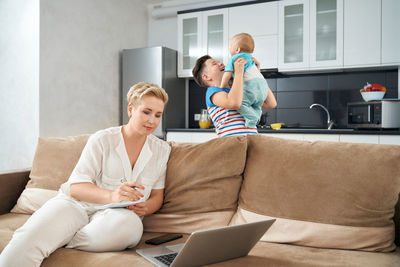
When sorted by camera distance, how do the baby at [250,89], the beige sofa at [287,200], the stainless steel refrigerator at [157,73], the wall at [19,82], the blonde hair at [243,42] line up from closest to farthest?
the beige sofa at [287,200]
the baby at [250,89]
the blonde hair at [243,42]
the wall at [19,82]
the stainless steel refrigerator at [157,73]

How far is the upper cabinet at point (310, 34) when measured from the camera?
3934 mm

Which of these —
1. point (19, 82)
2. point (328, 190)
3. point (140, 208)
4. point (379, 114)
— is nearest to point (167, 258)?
point (140, 208)

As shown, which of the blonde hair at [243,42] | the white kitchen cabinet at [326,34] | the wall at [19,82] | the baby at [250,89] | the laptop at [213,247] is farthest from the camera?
the white kitchen cabinet at [326,34]

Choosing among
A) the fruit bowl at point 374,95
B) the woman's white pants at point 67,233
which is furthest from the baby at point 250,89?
the fruit bowl at point 374,95

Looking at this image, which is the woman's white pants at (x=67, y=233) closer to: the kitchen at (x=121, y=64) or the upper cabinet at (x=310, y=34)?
the kitchen at (x=121, y=64)

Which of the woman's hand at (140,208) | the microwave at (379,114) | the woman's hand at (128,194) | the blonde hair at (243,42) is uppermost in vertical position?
the blonde hair at (243,42)

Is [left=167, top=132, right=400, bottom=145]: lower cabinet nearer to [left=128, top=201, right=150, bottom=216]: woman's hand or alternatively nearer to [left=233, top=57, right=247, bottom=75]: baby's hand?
[left=233, top=57, right=247, bottom=75]: baby's hand

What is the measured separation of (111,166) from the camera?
5.49ft

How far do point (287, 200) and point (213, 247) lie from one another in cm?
48

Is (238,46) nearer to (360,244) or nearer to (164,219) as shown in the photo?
(164,219)

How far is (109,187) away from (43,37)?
2.57 meters

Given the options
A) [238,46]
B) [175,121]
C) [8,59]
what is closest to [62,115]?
[8,59]

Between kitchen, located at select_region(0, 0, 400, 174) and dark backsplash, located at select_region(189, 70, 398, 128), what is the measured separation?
0.4 inches

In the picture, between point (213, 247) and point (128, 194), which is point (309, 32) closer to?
point (128, 194)
